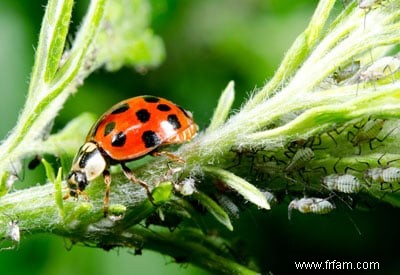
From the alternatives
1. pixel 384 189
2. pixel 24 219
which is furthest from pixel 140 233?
pixel 384 189

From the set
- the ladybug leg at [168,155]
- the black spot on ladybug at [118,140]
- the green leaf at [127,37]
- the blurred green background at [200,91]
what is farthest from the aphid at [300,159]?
the blurred green background at [200,91]

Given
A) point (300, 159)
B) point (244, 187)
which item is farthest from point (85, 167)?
point (300, 159)

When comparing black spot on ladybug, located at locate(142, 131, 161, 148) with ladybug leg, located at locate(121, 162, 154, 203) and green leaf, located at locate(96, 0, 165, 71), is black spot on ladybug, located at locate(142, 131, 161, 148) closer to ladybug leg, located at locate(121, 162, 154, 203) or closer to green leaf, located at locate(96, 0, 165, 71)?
ladybug leg, located at locate(121, 162, 154, 203)

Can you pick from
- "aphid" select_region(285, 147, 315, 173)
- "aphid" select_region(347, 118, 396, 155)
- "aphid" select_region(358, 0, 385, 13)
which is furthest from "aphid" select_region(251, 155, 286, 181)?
"aphid" select_region(358, 0, 385, 13)

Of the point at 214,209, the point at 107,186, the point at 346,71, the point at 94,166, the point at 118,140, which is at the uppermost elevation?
the point at 346,71

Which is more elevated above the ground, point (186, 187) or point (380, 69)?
point (380, 69)

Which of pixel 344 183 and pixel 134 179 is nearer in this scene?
pixel 344 183

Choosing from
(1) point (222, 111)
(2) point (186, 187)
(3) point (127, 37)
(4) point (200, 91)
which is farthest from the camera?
(4) point (200, 91)

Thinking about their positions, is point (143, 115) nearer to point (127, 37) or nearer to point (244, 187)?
point (244, 187)
